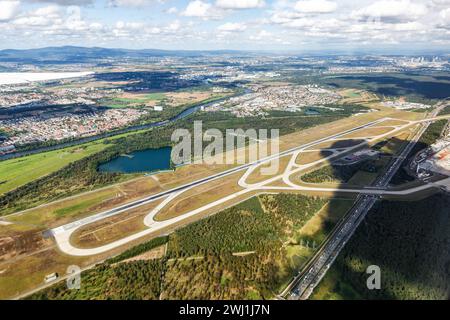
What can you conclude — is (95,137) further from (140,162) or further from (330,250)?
(330,250)

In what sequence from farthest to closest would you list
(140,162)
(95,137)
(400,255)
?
(95,137) < (140,162) < (400,255)

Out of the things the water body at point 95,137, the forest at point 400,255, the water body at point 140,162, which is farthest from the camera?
the water body at point 95,137

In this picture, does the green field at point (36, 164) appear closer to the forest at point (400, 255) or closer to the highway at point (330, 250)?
the highway at point (330, 250)

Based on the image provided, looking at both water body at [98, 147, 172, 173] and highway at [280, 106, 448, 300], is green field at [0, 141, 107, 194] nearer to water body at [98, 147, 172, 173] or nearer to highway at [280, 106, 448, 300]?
water body at [98, 147, 172, 173]

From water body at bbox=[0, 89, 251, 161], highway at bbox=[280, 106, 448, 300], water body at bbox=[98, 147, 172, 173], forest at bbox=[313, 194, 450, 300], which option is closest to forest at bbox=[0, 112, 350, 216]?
water body at bbox=[98, 147, 172, 173]

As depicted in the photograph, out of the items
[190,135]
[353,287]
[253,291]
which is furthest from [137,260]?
[190,135]

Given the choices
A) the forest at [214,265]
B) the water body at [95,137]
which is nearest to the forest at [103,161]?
the water body at [95,137]

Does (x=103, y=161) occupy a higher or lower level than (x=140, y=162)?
Answer: higher

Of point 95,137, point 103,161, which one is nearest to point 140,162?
point 103,161
